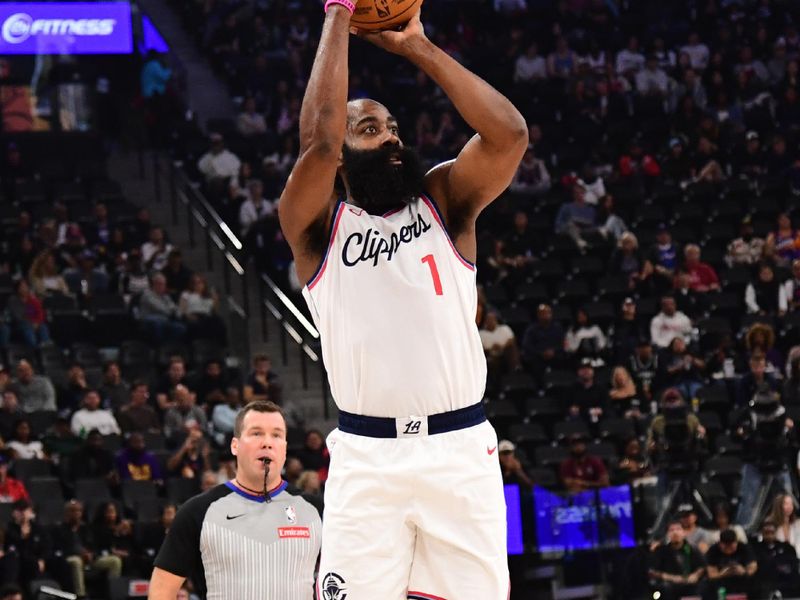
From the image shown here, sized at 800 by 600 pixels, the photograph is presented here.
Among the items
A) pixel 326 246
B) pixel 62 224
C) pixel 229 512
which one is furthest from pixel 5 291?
pixel 326 246

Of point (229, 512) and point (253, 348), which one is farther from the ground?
point (253, 348)

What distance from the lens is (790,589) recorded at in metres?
12.0

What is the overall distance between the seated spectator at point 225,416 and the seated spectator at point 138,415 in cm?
59

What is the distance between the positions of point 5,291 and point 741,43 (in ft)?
40.3

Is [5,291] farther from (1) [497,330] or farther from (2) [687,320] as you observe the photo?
(2) [687,320]

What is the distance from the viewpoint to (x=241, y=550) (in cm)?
561

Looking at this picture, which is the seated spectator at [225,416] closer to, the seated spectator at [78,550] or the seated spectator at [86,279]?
the seated spectator at [78,550]

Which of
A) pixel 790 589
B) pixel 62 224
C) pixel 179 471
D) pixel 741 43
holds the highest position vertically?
pixel 741 43

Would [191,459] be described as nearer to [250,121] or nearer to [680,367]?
[680,367]

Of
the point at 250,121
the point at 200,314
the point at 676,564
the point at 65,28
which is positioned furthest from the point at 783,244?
the point at 65,28

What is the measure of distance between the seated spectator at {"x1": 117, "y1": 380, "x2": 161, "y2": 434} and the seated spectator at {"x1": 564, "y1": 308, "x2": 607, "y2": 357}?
15.9 ft

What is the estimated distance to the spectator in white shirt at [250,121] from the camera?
2038cm

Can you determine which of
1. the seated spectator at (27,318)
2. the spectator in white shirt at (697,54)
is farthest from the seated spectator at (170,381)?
the spectator in white shirt at (697,54)

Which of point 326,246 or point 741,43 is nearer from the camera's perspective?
point 326,246
